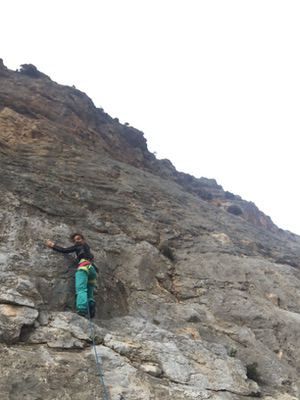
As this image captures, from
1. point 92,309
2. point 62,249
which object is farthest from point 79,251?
point 92,309

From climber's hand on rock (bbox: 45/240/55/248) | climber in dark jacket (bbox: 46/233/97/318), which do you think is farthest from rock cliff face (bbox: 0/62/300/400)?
climber in dark jacket (bbox: 46/233/97/318)

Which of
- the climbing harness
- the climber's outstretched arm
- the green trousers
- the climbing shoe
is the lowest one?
the climbing shoe

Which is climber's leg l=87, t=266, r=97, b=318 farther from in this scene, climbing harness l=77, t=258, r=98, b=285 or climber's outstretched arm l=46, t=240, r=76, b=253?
climber's outstretched arm l=46, t=240, r=76, b=253

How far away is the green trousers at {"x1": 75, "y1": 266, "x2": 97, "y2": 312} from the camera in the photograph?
31.7 feet

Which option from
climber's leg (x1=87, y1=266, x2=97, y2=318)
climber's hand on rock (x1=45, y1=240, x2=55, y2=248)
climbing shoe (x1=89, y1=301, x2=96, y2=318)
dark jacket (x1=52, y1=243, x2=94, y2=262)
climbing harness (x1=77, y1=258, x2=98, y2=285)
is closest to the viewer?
climbing shoe (x1=89, y1=301, x2=96, y2=318)

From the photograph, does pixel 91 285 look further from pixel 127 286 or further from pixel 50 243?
pixel 127 286

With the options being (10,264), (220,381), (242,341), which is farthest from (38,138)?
(220,381)

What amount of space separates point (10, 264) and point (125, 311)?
10.5ft

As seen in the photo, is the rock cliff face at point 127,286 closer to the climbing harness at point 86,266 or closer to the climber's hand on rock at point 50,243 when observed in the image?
the climber's hand on rock at point 50,243

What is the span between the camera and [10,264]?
10250 millimetres

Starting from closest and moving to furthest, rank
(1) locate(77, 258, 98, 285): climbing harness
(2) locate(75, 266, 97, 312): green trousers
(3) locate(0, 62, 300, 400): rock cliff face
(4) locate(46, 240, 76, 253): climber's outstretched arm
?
(3) locate(0, 62, 300, 400): rock cliff face < (2) locate(75, 266, 97, 312): green trousers < (1) locate(77, 258, 98, 285): climbing harness < (4) locate(46, 240, 76, 253): climber's outstretched arm

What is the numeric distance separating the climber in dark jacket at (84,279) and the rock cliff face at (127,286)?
0.34 m

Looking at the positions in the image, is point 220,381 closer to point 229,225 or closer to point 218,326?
point 218,326

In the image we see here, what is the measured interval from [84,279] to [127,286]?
9.50ft
